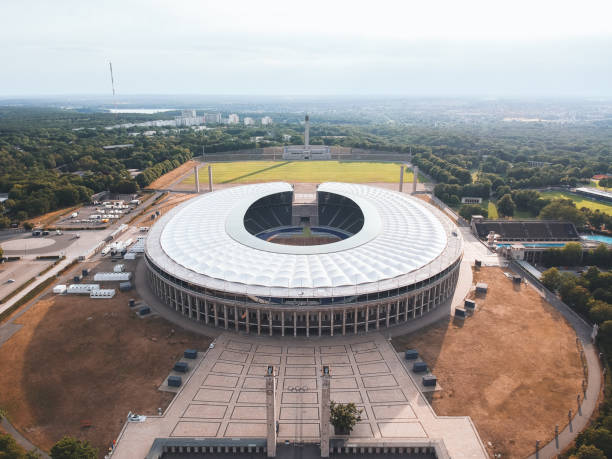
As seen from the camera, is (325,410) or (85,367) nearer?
(325,410)

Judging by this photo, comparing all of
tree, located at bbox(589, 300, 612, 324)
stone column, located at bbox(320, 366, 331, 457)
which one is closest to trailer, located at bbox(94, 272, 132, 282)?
stone column, located at bbox(320, 366, 331, 457)

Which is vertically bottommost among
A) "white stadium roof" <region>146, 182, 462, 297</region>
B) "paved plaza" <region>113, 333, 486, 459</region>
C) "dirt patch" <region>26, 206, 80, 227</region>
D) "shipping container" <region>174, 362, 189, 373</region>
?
"paved plaza" <region>113, 333, 486, 459</region>

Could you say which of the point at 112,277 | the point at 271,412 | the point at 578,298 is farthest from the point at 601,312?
the point at 112,277

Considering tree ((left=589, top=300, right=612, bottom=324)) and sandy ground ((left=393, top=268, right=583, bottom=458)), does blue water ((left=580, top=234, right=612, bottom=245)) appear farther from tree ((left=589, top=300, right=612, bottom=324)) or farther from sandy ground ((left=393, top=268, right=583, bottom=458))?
tree ((left=589, top=300, right=612, bottom=324))

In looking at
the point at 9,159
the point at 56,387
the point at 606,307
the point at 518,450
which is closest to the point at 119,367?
the point at 56,387

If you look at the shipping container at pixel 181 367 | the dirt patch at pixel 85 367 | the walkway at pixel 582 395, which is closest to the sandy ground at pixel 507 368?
the walkway at pixel 582 395

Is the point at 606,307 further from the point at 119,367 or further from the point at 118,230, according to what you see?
the point at 118,230

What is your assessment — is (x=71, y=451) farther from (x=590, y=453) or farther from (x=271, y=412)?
(x=590, y=453)
